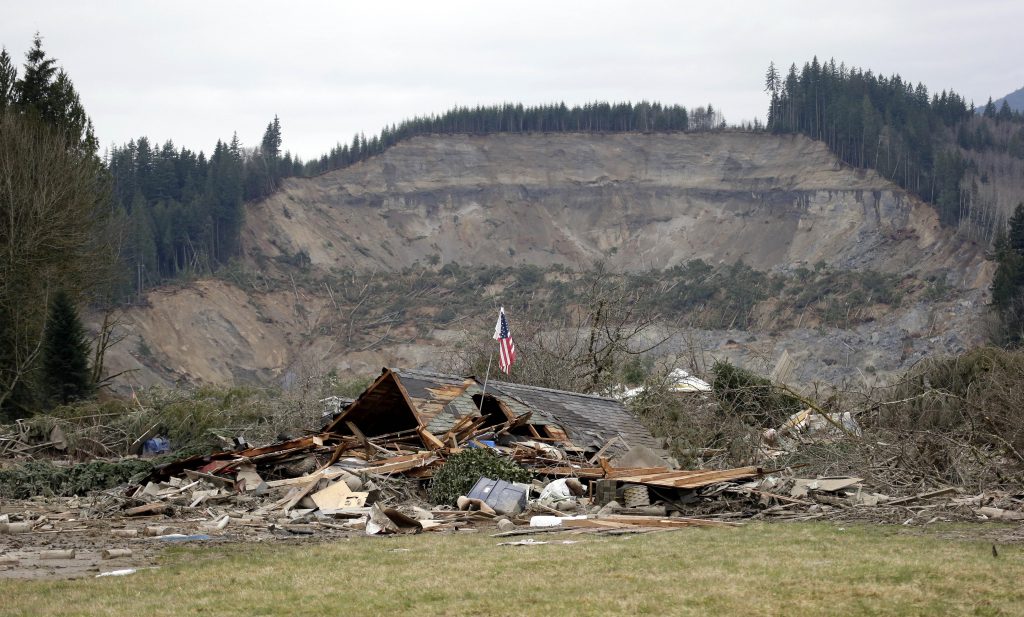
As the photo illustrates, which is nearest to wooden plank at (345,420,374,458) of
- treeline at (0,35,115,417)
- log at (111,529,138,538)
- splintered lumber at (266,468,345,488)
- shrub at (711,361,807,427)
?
splintered lumber at (266,468,345,488)

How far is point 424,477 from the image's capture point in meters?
14.9

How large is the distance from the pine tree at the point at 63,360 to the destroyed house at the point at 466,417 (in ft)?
53.0

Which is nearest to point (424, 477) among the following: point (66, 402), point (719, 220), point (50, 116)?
point (66, 402)

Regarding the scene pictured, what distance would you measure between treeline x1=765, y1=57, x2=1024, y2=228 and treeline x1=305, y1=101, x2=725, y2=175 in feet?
23.9

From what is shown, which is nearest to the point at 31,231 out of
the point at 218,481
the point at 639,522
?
the point at 218,481

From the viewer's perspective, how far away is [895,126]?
308 ft

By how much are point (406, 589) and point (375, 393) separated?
933cm

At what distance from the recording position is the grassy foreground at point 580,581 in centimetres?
719

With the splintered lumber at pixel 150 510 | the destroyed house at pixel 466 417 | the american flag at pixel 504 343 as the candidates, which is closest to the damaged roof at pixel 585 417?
the destroyed house at pixel 466 417

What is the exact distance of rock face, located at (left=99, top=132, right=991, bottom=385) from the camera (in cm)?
7125

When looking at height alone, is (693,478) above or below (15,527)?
above

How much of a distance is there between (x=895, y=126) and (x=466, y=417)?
8442 cm

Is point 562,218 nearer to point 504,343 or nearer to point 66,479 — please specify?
point 504,343

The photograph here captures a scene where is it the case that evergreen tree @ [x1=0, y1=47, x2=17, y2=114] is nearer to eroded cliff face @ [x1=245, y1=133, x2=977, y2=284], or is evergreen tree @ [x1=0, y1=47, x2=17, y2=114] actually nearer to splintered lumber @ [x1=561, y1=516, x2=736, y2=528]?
splintered lumber @ [x1=561, y1=516, x2=736, y2=528]
